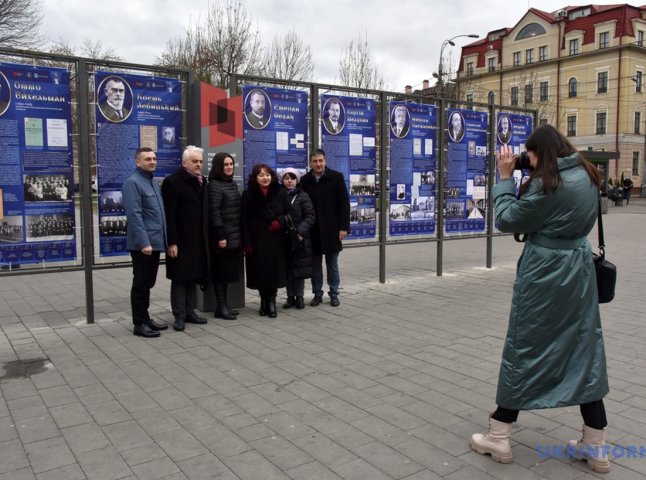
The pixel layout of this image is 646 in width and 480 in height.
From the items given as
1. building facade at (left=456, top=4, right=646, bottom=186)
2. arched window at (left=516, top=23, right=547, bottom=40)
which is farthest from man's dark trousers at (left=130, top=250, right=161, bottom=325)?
arched window at (left=516, top=23, right=547, bottom=40)

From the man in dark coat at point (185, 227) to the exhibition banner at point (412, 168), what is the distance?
11.8 feet

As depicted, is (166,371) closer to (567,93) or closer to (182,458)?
(182,458)

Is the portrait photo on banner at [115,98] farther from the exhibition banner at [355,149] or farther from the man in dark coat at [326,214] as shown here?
Answer: the exhibition banner at [355,149]

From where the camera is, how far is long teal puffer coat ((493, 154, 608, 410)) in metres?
3.18

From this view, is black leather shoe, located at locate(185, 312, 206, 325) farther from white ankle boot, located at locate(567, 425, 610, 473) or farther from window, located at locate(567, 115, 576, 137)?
window, located at locate(567, 115, 576, 137)

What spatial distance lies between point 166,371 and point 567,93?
61.7 m

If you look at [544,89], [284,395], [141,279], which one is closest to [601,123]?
[544,89]

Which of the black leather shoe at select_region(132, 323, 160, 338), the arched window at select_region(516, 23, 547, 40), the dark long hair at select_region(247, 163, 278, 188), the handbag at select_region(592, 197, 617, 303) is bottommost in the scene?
the black leather shoe at select_region(132, 323, 160, 338)

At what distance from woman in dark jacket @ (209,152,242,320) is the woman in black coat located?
0.38 feet

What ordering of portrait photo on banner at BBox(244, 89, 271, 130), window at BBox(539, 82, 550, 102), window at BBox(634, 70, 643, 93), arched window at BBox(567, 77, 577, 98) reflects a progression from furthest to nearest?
window at BBox(539, 82, 550, 102)
arched window at BBox(567, 77, 577, 98)
window at BBox(634, 70, 643, 93)
portrait photo on banner at BBox(244, 89, 271, 130)

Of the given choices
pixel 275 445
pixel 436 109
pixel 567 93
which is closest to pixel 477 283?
pixel 436 109

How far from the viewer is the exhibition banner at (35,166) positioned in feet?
19.3

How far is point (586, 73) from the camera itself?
57.2 m

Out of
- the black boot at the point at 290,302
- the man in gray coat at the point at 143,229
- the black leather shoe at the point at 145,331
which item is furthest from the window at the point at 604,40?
the black leather shoe at the point at 145,331
